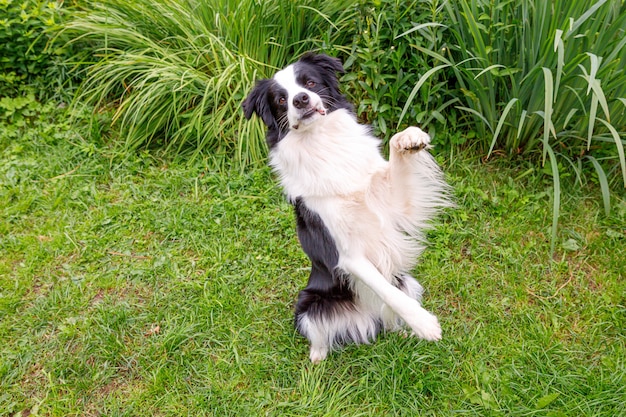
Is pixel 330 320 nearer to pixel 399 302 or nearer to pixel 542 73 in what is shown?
pixel 399 302

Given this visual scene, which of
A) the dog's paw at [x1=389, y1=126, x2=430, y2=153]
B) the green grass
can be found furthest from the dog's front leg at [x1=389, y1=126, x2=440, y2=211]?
the green grass

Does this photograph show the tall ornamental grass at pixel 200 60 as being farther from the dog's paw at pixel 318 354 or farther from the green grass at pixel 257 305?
the dog's paw at pixel 318 354

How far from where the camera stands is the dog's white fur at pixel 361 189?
86.0 inches

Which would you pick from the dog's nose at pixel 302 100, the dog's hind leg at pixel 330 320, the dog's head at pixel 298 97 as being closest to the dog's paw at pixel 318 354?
the dog's hind leg at pixel 330 320

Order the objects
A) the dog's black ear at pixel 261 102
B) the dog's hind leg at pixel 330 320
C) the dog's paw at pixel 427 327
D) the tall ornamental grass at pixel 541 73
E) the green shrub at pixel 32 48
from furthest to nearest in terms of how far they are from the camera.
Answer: the green shrub at pixel 32 48
the tall ornamental grass at pixel 541 73
the dog's hind leg at pixel 330 320
the dog's black ear at pixel 261 102
the dog's paw at pixel 427 327

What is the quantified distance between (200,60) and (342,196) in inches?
89.9

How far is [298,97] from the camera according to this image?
215 centimetres

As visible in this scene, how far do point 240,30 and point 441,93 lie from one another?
160cm

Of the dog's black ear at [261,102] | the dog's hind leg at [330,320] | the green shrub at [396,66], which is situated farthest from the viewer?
the green shrub at [396,66]

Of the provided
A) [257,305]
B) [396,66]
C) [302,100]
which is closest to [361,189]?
[302,100]

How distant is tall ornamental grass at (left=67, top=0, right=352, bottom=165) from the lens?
369cm

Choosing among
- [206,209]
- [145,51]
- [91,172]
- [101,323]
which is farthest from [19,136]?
[101,323]

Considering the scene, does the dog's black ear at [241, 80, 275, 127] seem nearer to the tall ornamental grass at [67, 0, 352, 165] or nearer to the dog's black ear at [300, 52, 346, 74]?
the dog's black ear at [300, 52, 346, 74]

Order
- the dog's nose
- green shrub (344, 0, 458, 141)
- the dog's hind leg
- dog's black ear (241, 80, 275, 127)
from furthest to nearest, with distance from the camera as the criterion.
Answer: green shrub (344, 0, 458, 141), the dog's hind leg, dog's black ear (241, 80, 275, 127), the dog's nose
